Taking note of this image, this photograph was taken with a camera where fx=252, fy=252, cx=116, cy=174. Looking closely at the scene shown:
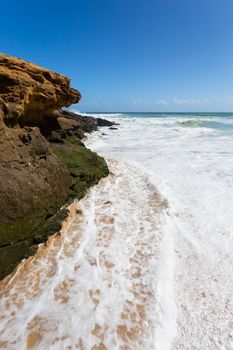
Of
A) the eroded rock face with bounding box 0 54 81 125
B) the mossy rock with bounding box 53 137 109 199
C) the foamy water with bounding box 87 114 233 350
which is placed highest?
the eroded rock face with bounding box 0 54 81 125

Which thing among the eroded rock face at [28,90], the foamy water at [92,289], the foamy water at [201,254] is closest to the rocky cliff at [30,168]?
the eroded rock face at [28,90]

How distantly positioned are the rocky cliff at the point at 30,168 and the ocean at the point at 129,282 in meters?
0.24

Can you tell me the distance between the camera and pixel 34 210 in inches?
134

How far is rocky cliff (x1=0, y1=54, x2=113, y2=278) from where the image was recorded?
3051 millimetres

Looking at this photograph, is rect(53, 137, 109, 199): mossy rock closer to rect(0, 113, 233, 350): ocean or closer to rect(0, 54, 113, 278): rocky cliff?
rect(0, 54, 113, 278): rocky cliff

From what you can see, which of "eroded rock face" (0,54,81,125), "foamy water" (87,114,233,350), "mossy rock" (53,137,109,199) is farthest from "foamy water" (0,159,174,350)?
"eroded rock face" (0,54,81,125)

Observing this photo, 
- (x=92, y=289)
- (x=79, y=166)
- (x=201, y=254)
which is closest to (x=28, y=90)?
(x=79, y=166)

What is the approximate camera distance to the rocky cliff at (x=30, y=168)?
10.0ft

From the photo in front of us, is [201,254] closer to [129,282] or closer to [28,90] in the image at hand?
[129,282]

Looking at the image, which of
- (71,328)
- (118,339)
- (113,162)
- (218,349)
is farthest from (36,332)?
(113,162)

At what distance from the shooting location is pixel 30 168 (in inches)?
146

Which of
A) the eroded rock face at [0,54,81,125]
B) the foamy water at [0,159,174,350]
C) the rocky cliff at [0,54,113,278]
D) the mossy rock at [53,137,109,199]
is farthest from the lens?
the mossy rock at [53,137,109,199]

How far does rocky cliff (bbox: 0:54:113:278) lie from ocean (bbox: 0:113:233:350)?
237 millimetres

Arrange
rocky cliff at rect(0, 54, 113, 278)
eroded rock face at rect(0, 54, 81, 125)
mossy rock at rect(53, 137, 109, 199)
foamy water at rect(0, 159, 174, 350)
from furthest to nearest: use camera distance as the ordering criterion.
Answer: mossy rock at rect(53, 137, 109, 199) → eroded rock face at rect(0, 54, 81, 125) → rocky cliff at rect(0, 54, 113, 278) → foamy water at rect(0, 159, 174, 350)
